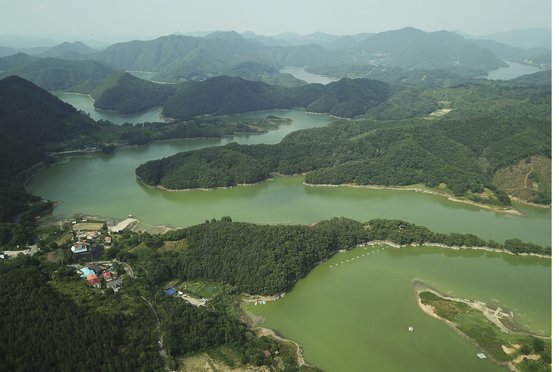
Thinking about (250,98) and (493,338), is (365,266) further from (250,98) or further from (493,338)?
(250,98)

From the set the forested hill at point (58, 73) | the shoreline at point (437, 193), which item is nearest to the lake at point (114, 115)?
the forested hill at point (58, 73)

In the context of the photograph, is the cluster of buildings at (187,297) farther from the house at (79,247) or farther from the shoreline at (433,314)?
the shoreline at (433,314)

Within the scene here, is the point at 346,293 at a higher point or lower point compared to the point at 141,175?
lower

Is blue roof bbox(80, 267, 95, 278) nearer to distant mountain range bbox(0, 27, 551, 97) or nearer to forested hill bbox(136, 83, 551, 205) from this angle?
forested hill bbox(136, 83, 551, 205)

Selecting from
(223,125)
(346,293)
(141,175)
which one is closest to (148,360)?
(346,293)

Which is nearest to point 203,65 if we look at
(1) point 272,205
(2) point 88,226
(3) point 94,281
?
(1) point 272,205

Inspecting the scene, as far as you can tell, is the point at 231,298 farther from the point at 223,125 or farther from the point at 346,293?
the point at 223,125
